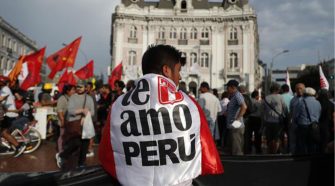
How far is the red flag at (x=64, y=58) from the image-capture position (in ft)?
46.7

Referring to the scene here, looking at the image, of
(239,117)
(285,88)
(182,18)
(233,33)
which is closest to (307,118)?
(239,117)

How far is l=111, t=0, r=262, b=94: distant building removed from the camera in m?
41.5

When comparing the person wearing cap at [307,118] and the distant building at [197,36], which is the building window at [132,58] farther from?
the person wearing cap at [307,118]

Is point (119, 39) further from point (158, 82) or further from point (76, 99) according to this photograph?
point (158, 82)

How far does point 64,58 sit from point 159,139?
13433 millimetres

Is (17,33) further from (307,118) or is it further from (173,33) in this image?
(307,118)

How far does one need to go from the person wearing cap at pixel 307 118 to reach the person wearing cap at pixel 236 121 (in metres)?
1.15

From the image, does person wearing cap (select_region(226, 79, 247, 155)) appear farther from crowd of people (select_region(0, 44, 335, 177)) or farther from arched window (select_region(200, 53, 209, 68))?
arched window (select_region(200, 53, 209, 68))

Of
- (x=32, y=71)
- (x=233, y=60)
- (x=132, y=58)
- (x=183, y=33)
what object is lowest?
(x=32, y=71)

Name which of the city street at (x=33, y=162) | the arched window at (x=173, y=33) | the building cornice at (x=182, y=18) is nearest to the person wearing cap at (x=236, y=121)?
the city street at (x=33, y=162)

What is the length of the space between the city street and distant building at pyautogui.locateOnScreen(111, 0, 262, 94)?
110 feet

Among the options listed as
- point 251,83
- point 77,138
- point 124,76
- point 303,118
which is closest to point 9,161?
point 77,138

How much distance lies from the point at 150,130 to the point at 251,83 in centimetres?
4030

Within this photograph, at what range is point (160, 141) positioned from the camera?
68.5 inches
